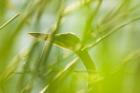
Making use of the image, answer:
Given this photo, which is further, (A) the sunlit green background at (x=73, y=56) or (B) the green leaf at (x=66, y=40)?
(B) the green leaf at (x=66, y=40)

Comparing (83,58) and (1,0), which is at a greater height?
(1,0)

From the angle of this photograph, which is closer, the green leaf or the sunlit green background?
the sunlit green background

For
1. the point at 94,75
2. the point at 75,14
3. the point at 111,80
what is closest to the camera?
the point at 111,80

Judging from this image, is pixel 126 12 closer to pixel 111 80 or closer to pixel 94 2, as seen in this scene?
pixel 94 2

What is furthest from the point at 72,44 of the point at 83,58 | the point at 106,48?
the point at 106,48
